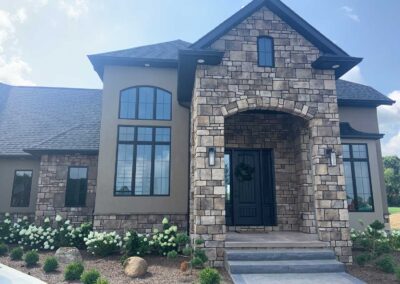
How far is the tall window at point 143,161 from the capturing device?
388 inches

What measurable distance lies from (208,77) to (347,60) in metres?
3.85

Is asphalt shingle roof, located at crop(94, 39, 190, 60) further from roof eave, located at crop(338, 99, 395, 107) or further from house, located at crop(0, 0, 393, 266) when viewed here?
roof eave, located at crop(338, 99, 395, 107)

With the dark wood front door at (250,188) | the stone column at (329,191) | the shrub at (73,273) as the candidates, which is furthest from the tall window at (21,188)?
the stone column at (329,191)

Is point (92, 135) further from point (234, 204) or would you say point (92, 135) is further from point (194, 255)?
point (194, 255)

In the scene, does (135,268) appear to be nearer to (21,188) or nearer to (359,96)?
(21,188)

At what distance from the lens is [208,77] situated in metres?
7.44

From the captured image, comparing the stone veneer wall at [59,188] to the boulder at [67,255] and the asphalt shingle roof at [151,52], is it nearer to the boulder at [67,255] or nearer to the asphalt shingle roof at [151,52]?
the boulder at [67,255]

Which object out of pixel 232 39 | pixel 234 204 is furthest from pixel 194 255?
pixel 232 39

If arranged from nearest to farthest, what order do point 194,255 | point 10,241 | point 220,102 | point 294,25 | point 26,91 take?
point 194,255 → point 220,102 → point 294,25 → point 10,241 → point 26,91

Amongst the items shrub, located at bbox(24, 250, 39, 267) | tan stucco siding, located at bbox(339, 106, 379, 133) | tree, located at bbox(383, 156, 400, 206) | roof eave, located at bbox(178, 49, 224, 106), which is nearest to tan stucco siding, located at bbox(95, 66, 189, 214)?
roof eave, located at bbox(178, 49, 224, 106)

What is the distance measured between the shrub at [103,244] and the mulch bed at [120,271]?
190mm

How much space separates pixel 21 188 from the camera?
12219 mm

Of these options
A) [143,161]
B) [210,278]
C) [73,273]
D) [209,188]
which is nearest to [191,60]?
[209,188]

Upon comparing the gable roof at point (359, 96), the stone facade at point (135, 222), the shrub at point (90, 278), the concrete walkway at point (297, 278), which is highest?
the gable roof at point (359, 96)
